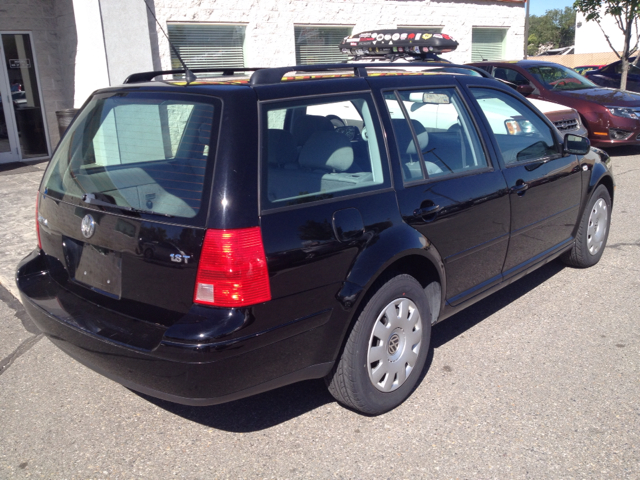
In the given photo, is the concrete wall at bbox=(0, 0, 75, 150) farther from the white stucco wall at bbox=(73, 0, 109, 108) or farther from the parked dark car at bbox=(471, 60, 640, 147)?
the parked dark car at bbox=(471, 60, 640, 147)

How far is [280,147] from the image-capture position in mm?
2742

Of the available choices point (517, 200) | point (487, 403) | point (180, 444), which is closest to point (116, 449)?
point (180, 444)

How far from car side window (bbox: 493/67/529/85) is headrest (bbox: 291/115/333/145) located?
904 cm

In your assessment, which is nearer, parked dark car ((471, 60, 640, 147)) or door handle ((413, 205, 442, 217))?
door handle ((413, 205, 442, 217))

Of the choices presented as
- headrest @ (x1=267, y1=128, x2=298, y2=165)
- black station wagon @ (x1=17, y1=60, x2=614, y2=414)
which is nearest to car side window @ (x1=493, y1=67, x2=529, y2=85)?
black station wagon @ (x1=17, y1=60, x2=614, y2=414)

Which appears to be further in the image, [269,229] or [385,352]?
[385,352]

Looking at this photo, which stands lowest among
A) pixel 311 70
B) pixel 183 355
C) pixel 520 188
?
pixel 183 355

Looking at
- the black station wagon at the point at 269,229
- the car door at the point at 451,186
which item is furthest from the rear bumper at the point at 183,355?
the car door at the point at 451,186

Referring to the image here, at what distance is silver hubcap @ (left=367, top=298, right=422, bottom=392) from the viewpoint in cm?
301

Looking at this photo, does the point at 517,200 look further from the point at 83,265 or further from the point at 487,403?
the point at 83,265

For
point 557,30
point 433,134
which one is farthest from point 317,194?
point 557,30

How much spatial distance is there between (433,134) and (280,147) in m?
1.21

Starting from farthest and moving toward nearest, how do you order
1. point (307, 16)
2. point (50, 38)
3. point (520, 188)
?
1. point (307, 16)
2. point (50, 38)
3. point (520, 188)

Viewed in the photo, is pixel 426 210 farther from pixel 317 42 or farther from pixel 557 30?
pixel 557 30
